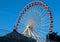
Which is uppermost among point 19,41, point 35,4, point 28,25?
point 35,4

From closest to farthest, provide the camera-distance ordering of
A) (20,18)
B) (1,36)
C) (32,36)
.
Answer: (1,36) → (32,36) → (20,18)

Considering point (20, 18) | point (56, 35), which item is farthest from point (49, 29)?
Answer: point (20, 18)

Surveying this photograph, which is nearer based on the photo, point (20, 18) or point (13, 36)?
point (13, 36)

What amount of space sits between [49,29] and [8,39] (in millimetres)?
11628

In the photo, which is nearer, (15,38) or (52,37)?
(52,37)

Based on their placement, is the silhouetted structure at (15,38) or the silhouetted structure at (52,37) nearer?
the silhouetted structure at (15,38)

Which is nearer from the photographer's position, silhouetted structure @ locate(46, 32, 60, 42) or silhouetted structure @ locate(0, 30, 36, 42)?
silhouetted structure @ locate(0, 30, 36, 42)

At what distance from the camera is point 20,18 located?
9144 cm

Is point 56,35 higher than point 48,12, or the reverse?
point 48,12

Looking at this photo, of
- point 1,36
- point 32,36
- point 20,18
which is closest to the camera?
point 1,36

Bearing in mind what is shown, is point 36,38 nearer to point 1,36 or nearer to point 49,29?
point 49,29

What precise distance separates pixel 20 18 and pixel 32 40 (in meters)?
10.9

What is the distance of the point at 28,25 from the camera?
87250 mm

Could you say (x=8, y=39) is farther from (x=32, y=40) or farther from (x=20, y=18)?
(x=20, y=18)
